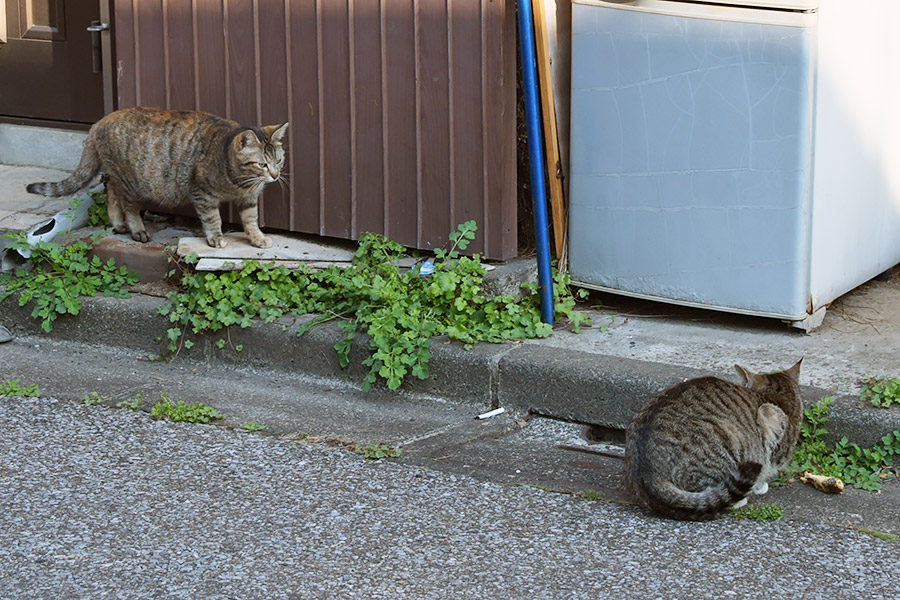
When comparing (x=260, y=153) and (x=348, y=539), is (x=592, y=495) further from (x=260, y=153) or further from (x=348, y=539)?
(x=260, y=153)

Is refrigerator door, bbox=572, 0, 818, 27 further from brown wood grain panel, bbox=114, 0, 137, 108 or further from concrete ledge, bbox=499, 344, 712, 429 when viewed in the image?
brown wood grain panel, bbox=114, 0, 137, 108

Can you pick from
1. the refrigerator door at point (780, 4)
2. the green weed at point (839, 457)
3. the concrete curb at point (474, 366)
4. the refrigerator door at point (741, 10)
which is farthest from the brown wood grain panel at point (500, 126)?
the green weed at point (839, 457)

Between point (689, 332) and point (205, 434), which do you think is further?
point (689, 332)

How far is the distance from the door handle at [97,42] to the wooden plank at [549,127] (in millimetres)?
3121

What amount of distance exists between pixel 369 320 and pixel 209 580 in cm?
181

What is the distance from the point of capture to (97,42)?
278 inches

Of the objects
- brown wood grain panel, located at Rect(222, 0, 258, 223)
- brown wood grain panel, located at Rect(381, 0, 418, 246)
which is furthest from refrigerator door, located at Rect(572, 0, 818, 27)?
brown wood grain panel, located at Rect(222, 0, 258, 223)

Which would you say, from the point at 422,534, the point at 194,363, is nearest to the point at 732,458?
the point at 422,534

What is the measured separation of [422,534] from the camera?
361cm

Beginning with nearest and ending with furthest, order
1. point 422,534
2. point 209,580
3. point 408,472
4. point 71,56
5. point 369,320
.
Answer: point 209,580, point 422,534, point 408,472, point 369,320, point 71,56

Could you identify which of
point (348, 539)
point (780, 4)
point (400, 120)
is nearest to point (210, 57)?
point (400, 120)

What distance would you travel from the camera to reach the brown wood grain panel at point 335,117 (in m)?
5.51

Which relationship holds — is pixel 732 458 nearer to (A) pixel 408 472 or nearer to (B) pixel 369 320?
(A) pixel 408 472

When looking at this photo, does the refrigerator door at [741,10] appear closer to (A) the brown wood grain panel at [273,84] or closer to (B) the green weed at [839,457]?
(B) the green weed at [839,457]
